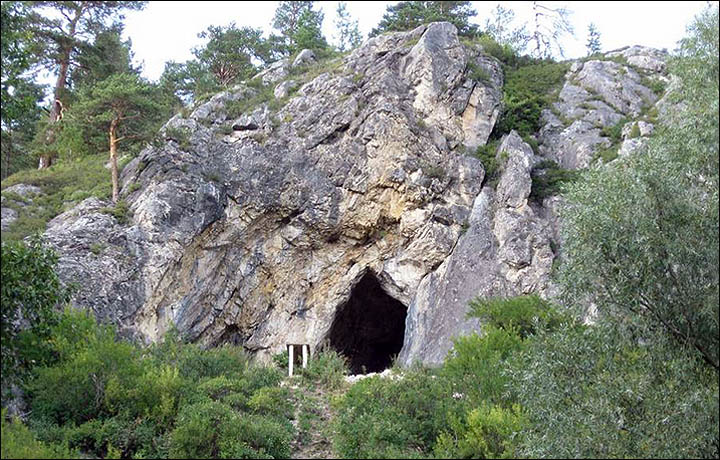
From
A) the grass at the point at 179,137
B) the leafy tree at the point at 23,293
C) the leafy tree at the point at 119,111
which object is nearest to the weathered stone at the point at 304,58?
the grass at the point at 179,137

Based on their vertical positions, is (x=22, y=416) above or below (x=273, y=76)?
below

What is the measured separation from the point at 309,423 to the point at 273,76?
68.3ft

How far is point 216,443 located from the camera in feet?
43.3

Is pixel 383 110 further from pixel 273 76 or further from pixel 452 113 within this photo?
pixel 273 76

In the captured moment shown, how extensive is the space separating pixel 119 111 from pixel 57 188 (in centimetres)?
496

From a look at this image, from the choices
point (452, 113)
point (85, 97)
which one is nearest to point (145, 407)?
point (85, 97)

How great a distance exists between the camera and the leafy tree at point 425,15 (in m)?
36.7

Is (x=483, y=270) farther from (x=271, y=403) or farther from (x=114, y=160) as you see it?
(x=114, y=160)

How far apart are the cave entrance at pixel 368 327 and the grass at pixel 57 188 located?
11.5m

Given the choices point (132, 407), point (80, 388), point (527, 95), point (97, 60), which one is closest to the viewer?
point (80, 388)

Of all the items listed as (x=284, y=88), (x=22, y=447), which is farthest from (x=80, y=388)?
(x=284, y=88)

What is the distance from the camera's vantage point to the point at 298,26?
40.9m

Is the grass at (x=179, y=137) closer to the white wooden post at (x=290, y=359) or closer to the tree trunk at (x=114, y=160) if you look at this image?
the tree trunk at (x=114, y=160)

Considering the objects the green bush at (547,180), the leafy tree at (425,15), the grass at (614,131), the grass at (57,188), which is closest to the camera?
the grass at (57,188)
